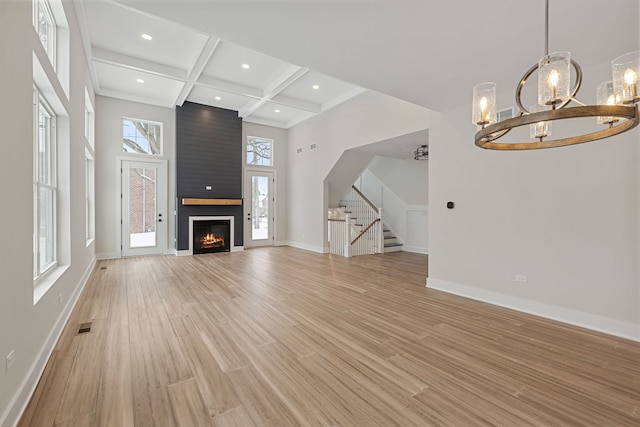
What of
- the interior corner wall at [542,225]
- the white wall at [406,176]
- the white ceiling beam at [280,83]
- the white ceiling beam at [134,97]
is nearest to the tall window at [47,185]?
the white ceiling beam at [280,83]

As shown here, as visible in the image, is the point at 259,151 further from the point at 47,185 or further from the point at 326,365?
the point at 326,365

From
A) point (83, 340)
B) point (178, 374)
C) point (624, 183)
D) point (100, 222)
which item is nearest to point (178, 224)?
point (100, 222)

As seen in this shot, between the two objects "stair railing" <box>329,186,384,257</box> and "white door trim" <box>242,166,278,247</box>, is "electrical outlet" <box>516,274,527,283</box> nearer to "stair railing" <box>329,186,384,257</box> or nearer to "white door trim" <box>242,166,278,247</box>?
"stair railing" <box>329,186,384,257</box>

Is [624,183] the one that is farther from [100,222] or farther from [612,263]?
Result: [100,222]

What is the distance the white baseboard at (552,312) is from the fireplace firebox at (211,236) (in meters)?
6.18

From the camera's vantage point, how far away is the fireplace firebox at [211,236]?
316 inches

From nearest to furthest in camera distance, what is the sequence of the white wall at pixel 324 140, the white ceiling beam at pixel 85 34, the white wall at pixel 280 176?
1. the white ceiling beam at pixel 85 34
2. the white wall at pixel 324 140
3. the white wall at pixel 280 176

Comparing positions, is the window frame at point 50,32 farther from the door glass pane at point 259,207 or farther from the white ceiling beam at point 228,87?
the door glass pane at point 259,207

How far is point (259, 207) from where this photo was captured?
30.8 ft

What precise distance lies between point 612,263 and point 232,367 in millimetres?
3940

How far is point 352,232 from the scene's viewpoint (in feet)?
26.0

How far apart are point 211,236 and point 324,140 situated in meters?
4.29

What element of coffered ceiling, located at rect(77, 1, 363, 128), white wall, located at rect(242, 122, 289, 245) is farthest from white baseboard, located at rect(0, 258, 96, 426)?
white wall, located at rect(242, 122, 289, 245)

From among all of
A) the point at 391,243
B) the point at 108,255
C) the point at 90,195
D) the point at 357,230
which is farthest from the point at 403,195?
the point at 108,255
